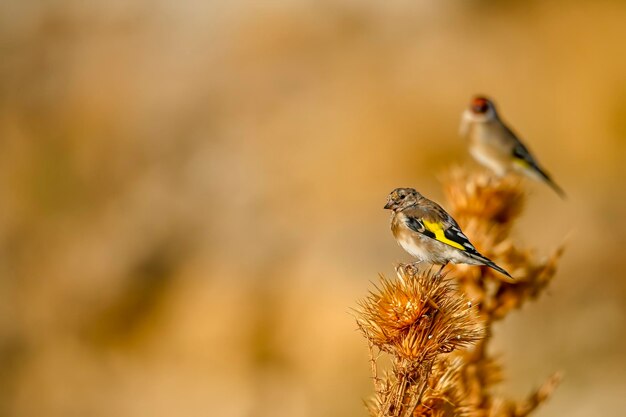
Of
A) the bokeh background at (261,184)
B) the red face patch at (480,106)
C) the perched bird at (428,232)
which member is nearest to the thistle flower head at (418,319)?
the perched bird at (428,232)

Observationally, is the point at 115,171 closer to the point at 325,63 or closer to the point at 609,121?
the point at 325,63

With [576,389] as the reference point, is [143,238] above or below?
above

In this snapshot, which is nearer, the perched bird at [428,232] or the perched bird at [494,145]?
the perched bird at [428,232]

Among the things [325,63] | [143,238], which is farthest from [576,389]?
[325,63]

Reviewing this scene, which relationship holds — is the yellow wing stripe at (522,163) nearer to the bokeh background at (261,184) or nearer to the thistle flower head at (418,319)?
the thistle flower head at (418,319)

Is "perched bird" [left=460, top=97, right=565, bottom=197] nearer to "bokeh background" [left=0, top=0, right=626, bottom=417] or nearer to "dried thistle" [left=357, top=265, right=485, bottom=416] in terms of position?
"dried thistle" [left=357, top=265, right=485, bottom=416]

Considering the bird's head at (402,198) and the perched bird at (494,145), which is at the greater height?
the perched bird at (494,145)

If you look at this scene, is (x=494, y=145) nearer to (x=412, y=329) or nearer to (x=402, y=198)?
(x=402, y=198)
